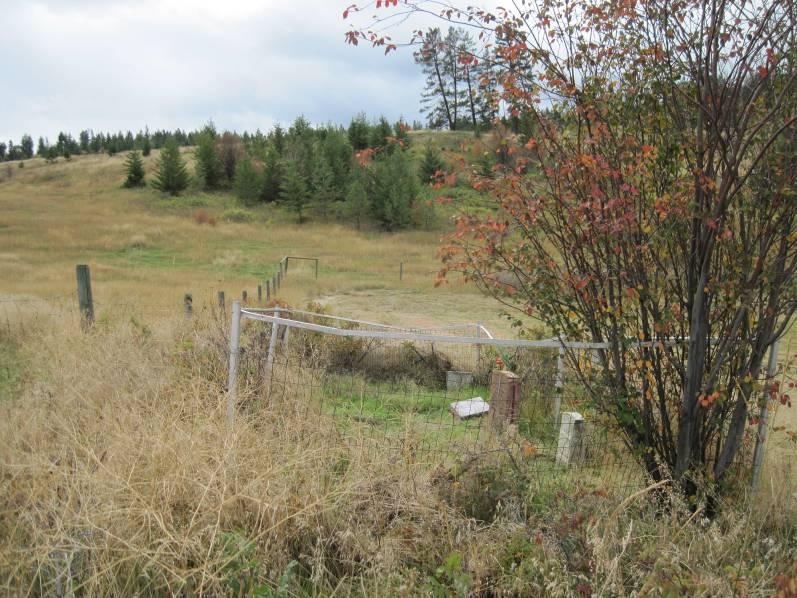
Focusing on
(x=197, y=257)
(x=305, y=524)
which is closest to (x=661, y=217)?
(x=305, y=524)

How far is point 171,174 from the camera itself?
6269 centimetres

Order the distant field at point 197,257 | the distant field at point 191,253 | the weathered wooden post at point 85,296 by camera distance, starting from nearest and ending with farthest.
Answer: the weathered wooden post at point 85,296 → the distant field at point 197,257 → the distant field at point 191,253

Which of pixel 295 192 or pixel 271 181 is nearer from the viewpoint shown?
pixel 295 192

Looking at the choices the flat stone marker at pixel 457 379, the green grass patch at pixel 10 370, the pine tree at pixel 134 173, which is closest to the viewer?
the green grass patch at pixel 10 370

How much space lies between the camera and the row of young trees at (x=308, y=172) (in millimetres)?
54094

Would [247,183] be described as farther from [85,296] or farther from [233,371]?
[233,371]

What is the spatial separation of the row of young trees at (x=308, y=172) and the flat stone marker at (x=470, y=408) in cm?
4201

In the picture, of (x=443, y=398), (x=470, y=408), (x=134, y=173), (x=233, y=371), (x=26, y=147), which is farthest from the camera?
(x=26, y=147)

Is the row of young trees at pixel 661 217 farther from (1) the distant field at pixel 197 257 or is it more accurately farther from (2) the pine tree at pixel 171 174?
(2) the pine tree at pixel 171 174

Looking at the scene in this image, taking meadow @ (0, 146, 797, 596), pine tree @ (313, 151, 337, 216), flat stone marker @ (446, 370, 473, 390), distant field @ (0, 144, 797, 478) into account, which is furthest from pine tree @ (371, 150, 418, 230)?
meadow @ (0, 146, 797, 596)

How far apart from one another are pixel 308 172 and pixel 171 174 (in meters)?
14.2

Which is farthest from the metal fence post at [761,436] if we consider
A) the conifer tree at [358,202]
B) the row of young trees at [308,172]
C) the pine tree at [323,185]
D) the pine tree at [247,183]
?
the pine tree at [247,183]

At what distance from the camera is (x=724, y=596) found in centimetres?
262

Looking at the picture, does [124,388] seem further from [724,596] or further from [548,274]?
[724,596]
